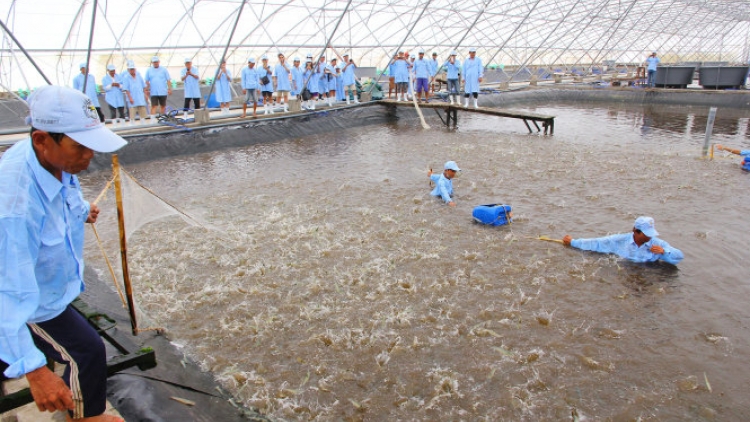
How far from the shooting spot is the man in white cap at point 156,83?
1302 centimetres

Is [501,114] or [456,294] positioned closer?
[456,294]

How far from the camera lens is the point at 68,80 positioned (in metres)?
16.2

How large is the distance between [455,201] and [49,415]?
6.41m

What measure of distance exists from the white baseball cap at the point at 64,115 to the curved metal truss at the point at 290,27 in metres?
10.4

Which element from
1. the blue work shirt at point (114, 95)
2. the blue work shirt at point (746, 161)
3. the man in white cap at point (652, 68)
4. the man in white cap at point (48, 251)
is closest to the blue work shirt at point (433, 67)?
the man in white cap at point (652, 68)

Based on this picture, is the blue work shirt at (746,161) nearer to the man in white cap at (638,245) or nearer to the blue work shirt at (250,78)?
the man in white cap at (638,245)

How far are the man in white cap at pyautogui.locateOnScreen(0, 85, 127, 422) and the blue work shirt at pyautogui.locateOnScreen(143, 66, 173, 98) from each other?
12386 millimetres

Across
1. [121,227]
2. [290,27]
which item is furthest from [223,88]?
[121,227]

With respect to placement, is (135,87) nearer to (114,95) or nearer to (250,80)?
(114,95)

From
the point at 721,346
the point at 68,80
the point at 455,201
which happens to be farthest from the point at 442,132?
the point at 68,80

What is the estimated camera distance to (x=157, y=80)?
13.3 meters

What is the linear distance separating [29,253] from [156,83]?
518 inches

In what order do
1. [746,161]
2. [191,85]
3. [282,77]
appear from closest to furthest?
1. [746,161]
2. [191,85]
3. [282,77]

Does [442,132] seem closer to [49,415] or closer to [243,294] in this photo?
[243,294]
